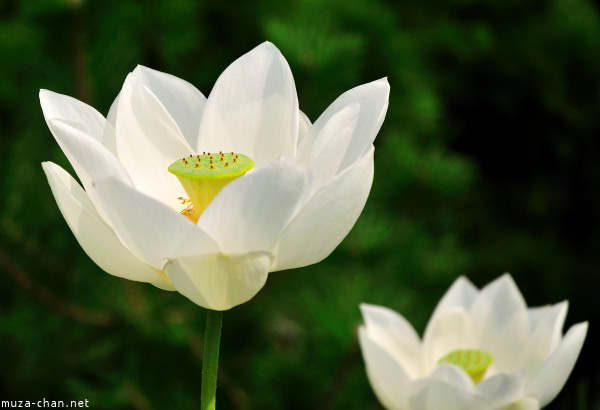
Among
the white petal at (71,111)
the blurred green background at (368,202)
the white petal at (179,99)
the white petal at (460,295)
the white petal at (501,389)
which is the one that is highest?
the blurred green background at (368,202)

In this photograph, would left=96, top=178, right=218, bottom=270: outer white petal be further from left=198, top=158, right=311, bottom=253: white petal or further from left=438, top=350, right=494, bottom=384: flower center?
left=438, top=350, right=494, bottom=384: flower center

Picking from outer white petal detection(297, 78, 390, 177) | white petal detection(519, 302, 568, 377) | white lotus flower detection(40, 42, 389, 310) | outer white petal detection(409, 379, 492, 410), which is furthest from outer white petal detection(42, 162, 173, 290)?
white petal detection(519, 302, 568, 377)

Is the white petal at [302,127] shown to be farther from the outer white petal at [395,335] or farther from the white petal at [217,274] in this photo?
the outer white petal at [395,335]

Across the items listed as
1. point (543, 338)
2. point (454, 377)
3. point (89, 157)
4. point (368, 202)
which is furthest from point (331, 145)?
point (368, 202)

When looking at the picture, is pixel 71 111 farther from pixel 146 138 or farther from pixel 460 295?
pixel 460 295

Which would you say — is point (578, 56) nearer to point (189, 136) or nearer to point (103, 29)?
point (103, 29)

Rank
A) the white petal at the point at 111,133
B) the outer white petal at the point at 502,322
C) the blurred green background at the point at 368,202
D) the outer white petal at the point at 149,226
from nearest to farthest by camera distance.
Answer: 1. the outer white petal at the point at 149,226
2. the white petal at the point at 111,133
3. the outer white petal at the point at 502,322
4. the blurred green background at the point at 368,202

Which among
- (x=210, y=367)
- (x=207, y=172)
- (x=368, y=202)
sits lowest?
(x=210, y=367)

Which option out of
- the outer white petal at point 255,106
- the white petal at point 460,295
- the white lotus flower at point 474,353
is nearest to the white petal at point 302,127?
the outer white petal at point 255,106
